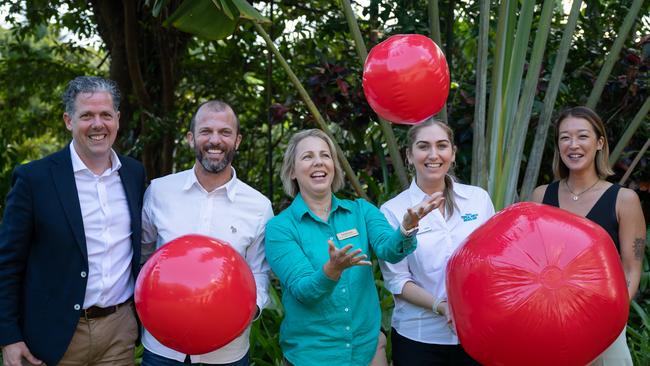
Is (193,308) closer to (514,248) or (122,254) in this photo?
(122,254)

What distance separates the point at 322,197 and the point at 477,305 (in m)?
0.88

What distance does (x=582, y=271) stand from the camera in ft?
7.39

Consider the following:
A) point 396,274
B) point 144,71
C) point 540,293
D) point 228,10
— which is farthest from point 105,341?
point 144,71

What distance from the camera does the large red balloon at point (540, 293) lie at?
2.21 meters

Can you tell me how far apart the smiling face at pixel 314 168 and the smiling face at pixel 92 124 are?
82 cm

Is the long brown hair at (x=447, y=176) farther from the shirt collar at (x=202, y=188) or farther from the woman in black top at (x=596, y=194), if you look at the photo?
the shirt collar at (x=202, y=188)

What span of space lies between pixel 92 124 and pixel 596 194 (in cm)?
228

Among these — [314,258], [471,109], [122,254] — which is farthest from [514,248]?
[471,109]

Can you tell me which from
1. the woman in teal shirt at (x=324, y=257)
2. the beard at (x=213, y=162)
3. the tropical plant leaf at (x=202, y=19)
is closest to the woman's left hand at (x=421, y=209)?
the woman in teal shirt at (x=324, y=257)

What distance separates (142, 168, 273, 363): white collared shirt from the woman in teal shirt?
18cm

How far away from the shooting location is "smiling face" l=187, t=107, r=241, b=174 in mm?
3014

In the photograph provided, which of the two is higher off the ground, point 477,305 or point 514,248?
point 514,248

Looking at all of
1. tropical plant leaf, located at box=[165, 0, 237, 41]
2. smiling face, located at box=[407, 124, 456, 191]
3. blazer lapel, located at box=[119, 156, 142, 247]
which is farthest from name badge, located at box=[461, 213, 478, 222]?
tropical plant leaf, located at box=[165, 0, 237, 41]

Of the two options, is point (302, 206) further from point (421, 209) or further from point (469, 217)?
point (469, 217)
